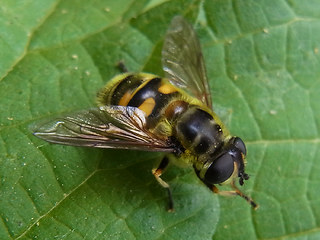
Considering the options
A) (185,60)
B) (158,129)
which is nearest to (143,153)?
(158,129)

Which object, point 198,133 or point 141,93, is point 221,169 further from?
point 141,93

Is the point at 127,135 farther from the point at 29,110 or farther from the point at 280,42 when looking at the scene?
the point at 280,42

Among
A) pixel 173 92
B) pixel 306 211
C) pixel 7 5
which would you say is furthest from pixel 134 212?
pixel 7 5

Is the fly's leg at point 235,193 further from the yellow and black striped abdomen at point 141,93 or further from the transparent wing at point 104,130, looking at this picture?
the yellow and black striped abdomen at point 141,93

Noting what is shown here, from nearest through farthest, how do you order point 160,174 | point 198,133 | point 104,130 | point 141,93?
point 104,130 < point 198,133 < point 141,93 < point 160,174

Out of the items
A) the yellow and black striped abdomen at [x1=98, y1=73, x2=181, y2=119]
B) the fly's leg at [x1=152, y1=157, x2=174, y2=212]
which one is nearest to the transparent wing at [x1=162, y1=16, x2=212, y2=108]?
the yellow and black striped abdomen at [x1=98, y1=73, x2=181, y2=119]

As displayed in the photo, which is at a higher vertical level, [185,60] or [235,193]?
[185,60]

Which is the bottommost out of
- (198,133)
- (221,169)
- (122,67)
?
(221,169)

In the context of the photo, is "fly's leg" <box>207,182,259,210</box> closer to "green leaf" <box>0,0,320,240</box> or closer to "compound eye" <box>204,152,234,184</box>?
"green leaf" <box>0,0,320,240</box>
